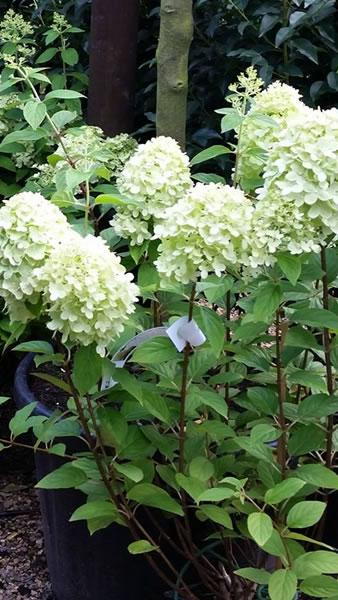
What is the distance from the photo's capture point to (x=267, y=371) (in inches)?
63.5

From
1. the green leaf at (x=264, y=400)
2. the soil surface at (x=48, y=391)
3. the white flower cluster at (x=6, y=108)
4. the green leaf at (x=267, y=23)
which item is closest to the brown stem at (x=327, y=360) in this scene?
the green leaf at (x=264, y=400)

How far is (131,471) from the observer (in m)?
1.47

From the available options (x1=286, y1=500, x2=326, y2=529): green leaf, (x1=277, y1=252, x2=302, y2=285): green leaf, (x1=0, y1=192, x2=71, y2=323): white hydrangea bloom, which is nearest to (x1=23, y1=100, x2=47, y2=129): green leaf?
(x1=0, y1=192, x2=71, y2=323): white hydrangea bloom

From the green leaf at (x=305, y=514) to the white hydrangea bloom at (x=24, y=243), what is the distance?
0.55m

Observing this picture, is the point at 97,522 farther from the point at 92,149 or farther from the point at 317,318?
the point at 92,149

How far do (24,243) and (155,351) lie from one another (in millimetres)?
281

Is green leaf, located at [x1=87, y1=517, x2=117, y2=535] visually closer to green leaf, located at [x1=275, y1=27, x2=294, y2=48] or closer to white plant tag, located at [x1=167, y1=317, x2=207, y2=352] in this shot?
white plant tag, located at [x1=167, y1=317, x2=207, y2=352]

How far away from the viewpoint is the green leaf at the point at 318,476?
4.61 feet

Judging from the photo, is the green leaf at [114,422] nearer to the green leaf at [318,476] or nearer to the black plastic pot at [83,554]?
the green leaf at [318,476]

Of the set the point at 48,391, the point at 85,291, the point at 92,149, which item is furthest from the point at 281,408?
the point at 48,391

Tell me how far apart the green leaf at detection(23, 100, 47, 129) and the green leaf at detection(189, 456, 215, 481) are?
77cm

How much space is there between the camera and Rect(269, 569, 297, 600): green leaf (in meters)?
1.29

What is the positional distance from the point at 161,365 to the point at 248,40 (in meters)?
1.35

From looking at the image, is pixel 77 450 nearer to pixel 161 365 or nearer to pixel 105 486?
pixel 105 486
